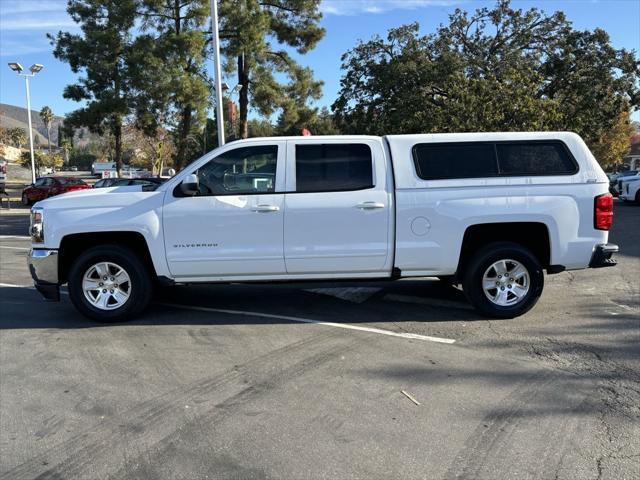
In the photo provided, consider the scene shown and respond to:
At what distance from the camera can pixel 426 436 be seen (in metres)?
3.45

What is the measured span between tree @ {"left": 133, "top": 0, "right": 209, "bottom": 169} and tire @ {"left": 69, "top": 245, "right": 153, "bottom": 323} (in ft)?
60.9

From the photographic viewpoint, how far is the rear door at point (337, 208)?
5.76m

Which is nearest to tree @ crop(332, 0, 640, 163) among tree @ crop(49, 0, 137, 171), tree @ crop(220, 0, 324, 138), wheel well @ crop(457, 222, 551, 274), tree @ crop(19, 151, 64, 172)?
tree @ crop(220, 0, 324, 138)

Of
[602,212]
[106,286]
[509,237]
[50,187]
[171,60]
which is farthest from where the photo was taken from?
[50,187]

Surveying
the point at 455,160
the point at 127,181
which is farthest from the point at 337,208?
the point at 127,181

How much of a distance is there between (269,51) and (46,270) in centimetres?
2355

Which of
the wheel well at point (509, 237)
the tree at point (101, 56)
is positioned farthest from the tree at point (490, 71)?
the wheel well at point (509, 237)

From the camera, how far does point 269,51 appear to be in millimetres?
27219

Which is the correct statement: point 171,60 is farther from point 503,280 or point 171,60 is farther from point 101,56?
point 503,280

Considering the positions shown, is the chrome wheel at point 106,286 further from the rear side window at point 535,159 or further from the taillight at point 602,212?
the taillight at point 602,212

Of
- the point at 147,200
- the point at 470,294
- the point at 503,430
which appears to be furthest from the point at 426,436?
the point at 147,200

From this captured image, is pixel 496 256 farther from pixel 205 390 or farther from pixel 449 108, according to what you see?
pixel 449 108

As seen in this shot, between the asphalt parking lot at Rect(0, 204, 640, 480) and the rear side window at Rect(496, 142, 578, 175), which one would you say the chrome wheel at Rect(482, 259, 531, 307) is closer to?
the asphalt parking lot at Rect(0, 204, 640, 480)

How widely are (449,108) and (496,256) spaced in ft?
53.7
